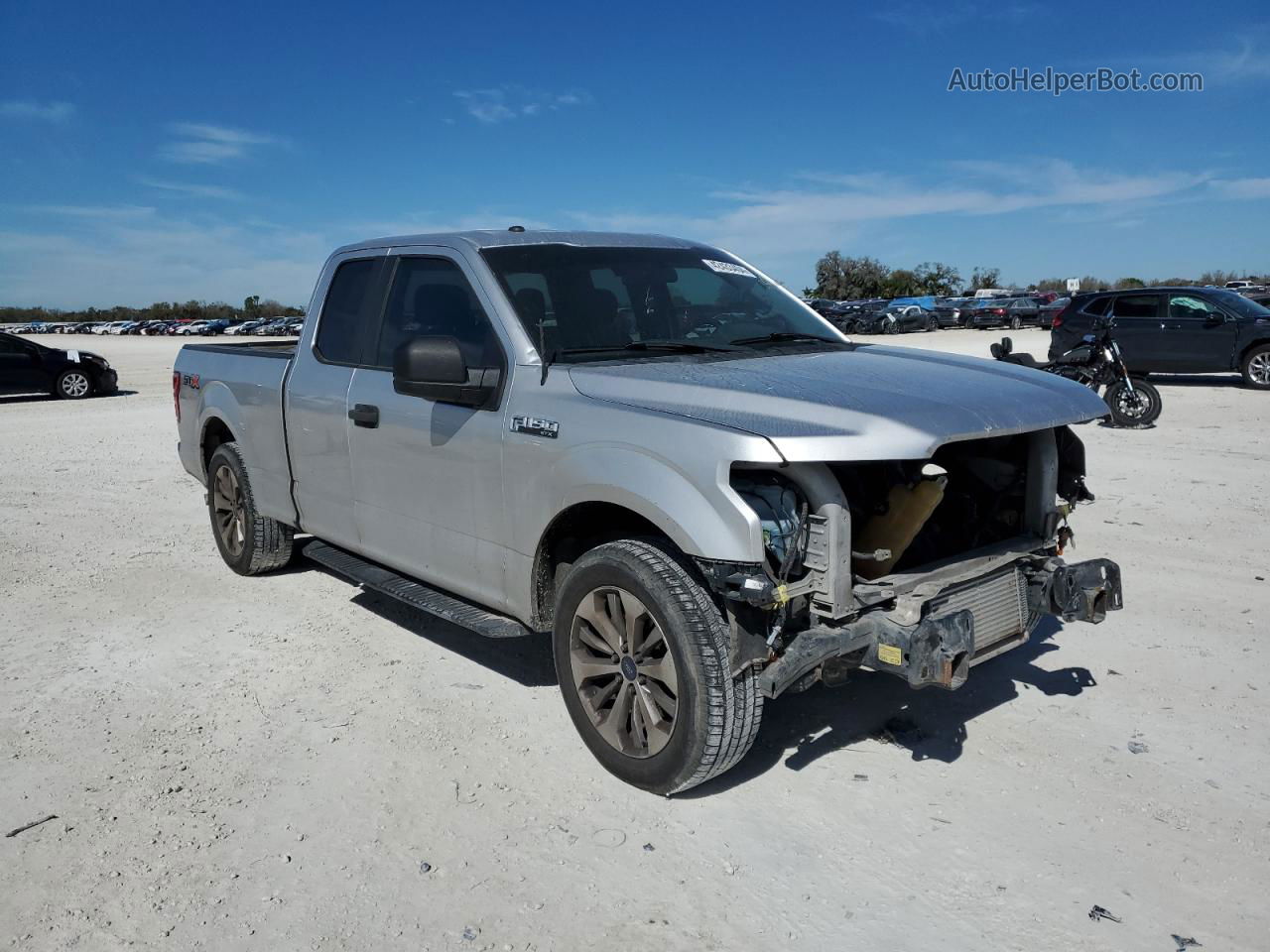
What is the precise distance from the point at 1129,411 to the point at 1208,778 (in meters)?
10.1

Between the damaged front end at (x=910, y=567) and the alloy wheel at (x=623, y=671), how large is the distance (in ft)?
1.08

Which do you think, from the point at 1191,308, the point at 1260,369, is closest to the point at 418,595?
the point at 1260,369

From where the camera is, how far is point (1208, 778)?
3766 millimetres

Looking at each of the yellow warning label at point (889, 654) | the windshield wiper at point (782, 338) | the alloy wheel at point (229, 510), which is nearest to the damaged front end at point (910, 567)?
the yellow warning label at point (889, 654)

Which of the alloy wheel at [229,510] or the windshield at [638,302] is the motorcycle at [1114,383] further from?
the alloy wheel at [229,510]

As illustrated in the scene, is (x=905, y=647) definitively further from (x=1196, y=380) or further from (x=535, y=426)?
(x=1196, y=380)

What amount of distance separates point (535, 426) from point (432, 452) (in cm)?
73

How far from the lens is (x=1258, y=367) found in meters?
16.3

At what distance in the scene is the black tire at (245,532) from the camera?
644 centimetres

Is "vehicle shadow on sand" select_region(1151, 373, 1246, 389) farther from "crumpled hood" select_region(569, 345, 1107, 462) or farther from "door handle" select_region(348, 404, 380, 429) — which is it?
"door handle" select_region(348, 404, 380, 429)

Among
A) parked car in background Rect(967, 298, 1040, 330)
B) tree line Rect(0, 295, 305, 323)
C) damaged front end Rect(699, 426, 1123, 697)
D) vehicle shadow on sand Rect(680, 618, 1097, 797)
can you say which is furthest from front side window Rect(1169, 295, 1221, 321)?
tree line Rect(0, 295, 305, 323)

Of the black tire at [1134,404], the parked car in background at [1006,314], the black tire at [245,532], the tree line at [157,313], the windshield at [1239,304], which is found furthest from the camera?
the tree line at [157,313]

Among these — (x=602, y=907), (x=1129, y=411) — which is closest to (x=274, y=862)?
(x=602, y=907)

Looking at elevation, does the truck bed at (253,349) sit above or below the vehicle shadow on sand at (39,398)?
above
